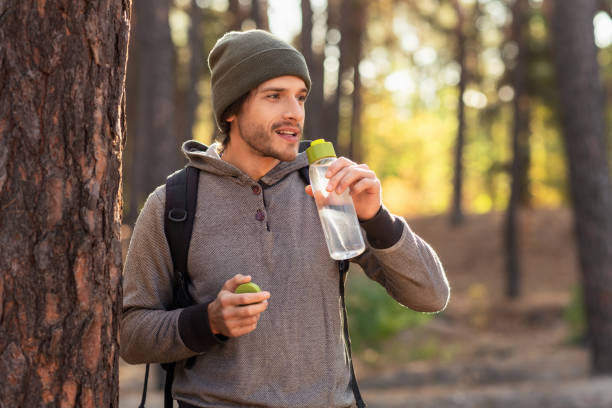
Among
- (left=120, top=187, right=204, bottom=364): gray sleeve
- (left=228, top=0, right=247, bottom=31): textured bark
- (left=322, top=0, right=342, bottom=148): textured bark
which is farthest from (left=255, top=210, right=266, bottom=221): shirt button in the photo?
(left=322, top=0, right=342, bottom=148): textured bark

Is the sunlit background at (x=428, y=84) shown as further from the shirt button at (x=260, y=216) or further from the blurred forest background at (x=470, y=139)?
the shirt button at (x=260, y=216)

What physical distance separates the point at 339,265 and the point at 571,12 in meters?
8.87

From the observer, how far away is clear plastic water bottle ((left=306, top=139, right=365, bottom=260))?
9.66 feet

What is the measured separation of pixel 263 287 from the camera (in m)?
2.99

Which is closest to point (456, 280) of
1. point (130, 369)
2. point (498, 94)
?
point (498, 94)

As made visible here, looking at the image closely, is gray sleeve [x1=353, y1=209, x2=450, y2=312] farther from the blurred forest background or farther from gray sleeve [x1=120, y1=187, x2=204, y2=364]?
the blurred forest background

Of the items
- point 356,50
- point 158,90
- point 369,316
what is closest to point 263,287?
point 158,90

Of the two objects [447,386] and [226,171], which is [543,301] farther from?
[226,171]

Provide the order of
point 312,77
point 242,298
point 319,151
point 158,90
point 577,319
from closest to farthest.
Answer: point 242,298, point 319,151, point 158,90, point 577,319, point 312,77

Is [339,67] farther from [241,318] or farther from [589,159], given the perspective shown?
[241,318]

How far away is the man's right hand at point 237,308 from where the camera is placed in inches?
105

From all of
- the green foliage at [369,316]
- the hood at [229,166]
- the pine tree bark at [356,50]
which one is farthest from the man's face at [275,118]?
the pine tree bark at [356,50]

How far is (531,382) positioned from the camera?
11.4 m

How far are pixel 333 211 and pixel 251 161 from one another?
45cm
